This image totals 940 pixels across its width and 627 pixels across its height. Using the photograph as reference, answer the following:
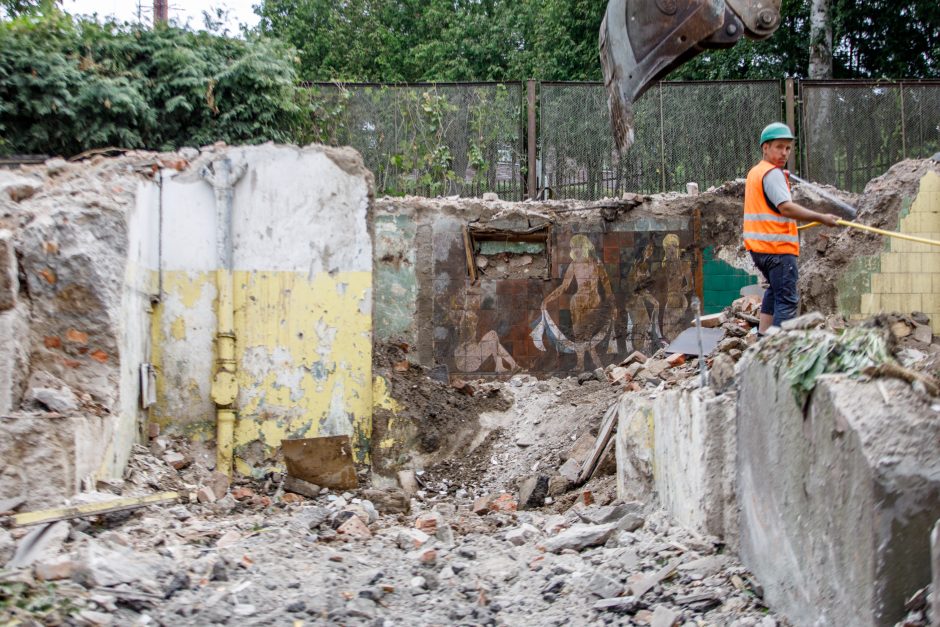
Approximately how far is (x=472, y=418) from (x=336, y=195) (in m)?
2.52

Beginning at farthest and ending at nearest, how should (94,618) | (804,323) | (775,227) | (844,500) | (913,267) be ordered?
(913,267), (775,227), (94,618), (804,323), (844,500)

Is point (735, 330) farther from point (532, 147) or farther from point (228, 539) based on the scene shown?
point (532, 147)

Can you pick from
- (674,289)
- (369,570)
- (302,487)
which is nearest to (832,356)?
(369,570)

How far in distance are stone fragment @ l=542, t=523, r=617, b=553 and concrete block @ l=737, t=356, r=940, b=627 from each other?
1.77m

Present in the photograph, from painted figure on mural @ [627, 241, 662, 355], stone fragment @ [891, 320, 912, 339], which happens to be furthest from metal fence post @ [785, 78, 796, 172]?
stone fragment @ [891, 320, 912, 339]

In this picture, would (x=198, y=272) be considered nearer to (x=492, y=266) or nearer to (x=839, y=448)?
(x=492, y=266)

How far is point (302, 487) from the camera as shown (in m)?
7.79

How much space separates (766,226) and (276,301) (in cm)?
408

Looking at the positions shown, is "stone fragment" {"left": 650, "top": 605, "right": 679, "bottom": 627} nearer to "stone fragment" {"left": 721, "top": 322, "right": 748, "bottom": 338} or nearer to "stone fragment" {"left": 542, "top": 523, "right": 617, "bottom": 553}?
"stone fragment" {"left": 542, "top": 523, "right": 617, "bottom": 553}

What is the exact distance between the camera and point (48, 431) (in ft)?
18.4

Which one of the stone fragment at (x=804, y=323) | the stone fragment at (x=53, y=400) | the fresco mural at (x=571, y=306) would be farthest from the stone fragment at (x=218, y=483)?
the stone fragment at (x=804, y=323)

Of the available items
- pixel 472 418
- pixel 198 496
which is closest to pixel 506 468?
pixel 472 418

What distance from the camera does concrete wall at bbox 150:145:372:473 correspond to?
802 cm

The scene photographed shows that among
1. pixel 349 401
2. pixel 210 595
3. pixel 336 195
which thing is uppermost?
pixel 336 195
